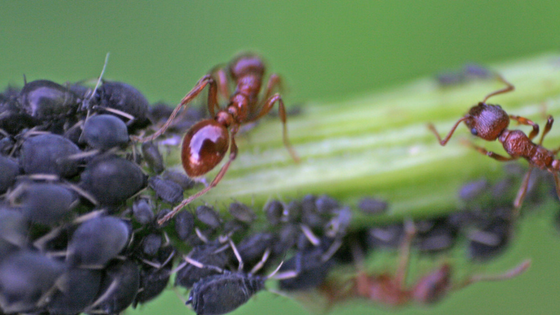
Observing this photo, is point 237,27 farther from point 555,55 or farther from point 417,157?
point 555,55

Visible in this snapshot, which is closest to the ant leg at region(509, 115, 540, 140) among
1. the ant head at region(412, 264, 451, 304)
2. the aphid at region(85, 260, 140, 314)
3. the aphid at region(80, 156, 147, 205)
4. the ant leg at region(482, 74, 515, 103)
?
the ant leg at region(482, 74, 515, 103)

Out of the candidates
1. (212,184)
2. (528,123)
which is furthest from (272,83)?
(528,123)

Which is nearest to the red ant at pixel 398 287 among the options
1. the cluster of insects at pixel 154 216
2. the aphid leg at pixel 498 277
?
the aphid leg at pixel 498 277

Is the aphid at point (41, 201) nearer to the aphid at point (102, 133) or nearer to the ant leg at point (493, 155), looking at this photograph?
the aphid at point (102, 133)

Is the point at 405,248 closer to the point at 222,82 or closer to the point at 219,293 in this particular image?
the point at 219,293

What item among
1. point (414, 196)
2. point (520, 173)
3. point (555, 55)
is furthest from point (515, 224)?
point (555, 55)
